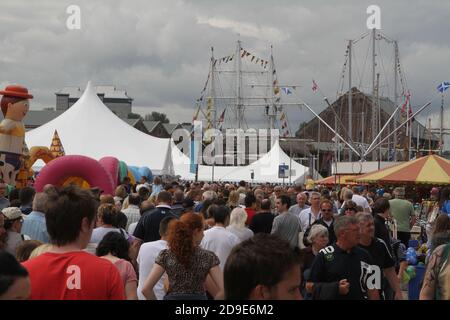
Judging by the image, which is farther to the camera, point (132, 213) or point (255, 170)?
point (255, 170)

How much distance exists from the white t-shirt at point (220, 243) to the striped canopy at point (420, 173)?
58.6 ft

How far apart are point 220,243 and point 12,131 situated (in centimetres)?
1374

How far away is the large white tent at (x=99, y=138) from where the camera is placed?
32.0m

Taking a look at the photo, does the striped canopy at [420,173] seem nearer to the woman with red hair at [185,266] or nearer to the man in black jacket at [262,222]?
the man in black jacket at [262,222]

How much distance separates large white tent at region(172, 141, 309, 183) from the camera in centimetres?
4925

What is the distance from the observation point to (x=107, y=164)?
25359 millimetres

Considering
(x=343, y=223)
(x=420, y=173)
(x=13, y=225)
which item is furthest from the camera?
(x=420, y=173)

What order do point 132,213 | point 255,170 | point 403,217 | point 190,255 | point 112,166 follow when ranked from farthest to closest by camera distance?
point 255,170 < point 112,166 < point 403,217 < point 132,213 < point 190,255

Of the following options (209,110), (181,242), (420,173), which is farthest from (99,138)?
(209,110)

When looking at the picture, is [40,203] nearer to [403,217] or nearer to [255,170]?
[403,217]

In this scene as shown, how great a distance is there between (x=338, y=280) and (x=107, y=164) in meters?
19.9

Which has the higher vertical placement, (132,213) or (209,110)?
(209,110)

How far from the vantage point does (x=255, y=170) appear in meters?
50.6
